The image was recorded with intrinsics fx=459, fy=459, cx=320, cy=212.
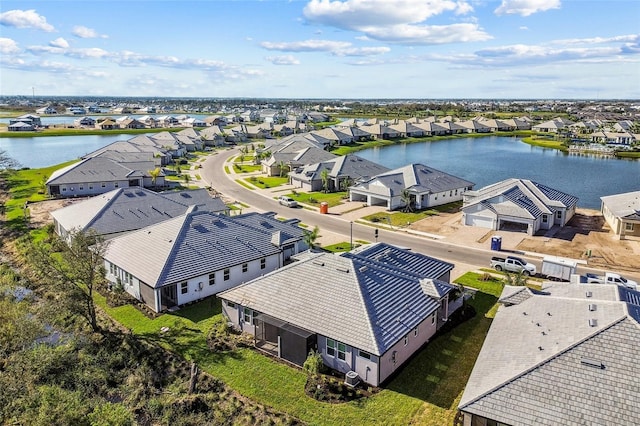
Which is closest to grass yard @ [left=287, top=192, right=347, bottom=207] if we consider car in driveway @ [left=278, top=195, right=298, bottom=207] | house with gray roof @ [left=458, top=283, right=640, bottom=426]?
car in driveway @ [left=278, top=195, right=298, bottom=207]

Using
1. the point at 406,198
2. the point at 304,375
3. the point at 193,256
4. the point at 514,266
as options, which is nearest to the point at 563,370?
the point at 304,375

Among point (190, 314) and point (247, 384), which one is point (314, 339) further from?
point (190, 314)

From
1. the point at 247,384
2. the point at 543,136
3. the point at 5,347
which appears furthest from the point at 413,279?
the point at 543,136

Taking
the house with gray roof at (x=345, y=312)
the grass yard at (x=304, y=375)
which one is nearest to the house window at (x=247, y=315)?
the house with gray roof at (x=345, y=312)

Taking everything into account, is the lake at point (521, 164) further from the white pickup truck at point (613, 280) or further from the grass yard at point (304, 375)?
the grass yard at point (304, 375)

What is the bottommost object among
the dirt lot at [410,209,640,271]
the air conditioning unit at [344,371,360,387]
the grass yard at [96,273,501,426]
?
the grass yard at [96,273,501,426]

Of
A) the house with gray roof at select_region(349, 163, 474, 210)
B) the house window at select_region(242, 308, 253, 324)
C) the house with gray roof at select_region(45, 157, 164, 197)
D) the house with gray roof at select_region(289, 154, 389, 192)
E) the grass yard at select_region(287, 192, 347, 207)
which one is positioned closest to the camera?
the house window at select_region(242, 308, 253, 324)

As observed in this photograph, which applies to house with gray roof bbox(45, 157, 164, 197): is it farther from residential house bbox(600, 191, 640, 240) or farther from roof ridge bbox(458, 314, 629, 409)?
roof ridge bbox(458, 314, 629, 409)
